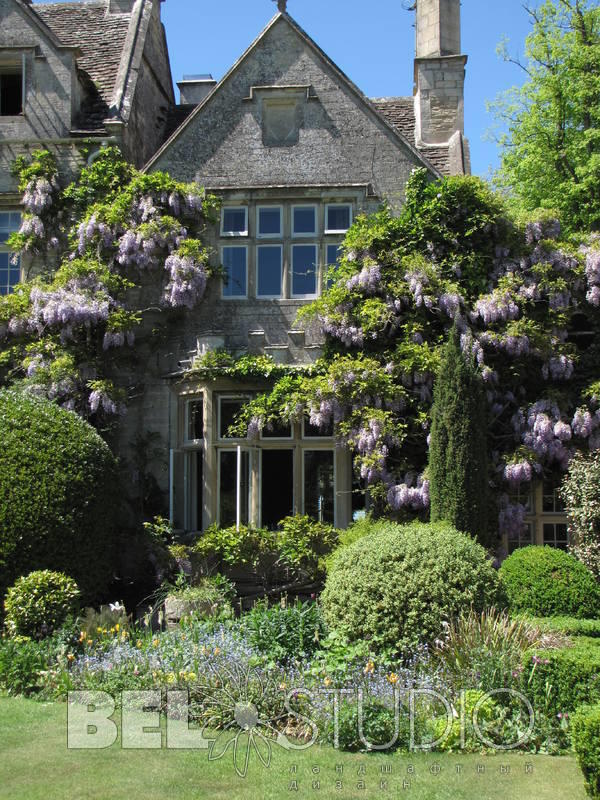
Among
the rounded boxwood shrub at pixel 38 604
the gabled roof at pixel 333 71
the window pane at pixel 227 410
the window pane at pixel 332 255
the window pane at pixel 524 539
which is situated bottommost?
the rounded boxwood shrub at pixel 38 604

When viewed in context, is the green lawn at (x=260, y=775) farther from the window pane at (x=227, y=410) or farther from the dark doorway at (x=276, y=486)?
the window pane at (x=227, y=410)

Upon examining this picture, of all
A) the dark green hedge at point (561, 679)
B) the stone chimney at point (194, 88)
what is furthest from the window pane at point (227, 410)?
the stone chimney at point (194, 88)

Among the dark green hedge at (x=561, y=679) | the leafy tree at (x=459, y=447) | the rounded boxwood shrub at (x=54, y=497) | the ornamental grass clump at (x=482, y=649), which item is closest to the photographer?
the dark green hedge at (x=561, y=679)

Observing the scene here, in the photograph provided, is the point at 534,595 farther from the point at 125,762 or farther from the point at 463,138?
the point at 463,138

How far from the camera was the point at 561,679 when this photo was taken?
24.1 feet

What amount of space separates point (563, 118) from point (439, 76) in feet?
17.9

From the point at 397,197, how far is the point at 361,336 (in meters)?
2.88

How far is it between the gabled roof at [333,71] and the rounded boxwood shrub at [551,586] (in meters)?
7.15

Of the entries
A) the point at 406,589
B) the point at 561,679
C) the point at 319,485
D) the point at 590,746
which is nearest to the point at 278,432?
the point at 319,485

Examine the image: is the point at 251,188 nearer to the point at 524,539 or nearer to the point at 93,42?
the point at 93,42

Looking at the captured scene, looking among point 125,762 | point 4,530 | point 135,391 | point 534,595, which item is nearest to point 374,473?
point 534,595

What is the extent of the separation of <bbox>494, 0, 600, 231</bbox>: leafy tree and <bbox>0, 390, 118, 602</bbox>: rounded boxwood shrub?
13.6 meters

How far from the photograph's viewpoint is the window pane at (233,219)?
15.7 meters

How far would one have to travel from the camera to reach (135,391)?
1530 centimetres
